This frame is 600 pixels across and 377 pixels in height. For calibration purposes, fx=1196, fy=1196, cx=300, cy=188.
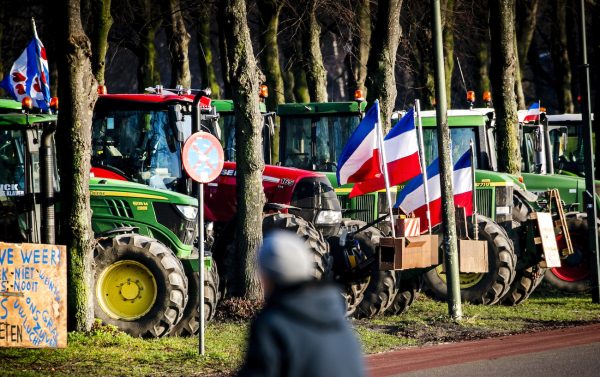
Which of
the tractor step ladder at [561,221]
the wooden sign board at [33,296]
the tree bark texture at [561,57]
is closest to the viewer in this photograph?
the wooden sign board at [33,296]

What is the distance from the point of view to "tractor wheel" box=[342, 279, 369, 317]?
1709 cm

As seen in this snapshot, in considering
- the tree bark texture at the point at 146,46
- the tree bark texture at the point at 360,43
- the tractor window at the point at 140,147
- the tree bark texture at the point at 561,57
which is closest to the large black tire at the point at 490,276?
the tractor window at the point at 140,147

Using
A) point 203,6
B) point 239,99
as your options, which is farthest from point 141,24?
point 239,99

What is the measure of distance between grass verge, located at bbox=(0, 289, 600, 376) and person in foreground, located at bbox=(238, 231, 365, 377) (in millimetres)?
6978

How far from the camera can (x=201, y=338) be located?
42.8ft

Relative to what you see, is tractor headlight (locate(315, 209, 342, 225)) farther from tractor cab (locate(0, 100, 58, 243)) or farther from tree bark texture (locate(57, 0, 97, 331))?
tree bark texture (locate(57, 0, 97, 331))

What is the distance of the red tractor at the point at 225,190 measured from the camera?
16594 mm

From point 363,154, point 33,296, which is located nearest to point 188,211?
point 363,154

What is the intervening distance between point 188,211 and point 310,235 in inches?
71.9

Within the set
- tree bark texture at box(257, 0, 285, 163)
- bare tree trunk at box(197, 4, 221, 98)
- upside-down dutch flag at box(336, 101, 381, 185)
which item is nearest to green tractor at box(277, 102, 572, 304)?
upside-down dutch flag at box(336, 101, 381, 185)

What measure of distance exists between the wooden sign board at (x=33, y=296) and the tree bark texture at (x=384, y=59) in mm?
8859

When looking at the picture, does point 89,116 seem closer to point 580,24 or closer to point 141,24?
point 580,24

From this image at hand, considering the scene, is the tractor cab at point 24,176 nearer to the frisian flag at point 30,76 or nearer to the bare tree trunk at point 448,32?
the frisian flag at point 30,76

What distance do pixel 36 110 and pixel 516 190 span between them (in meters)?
8.96
